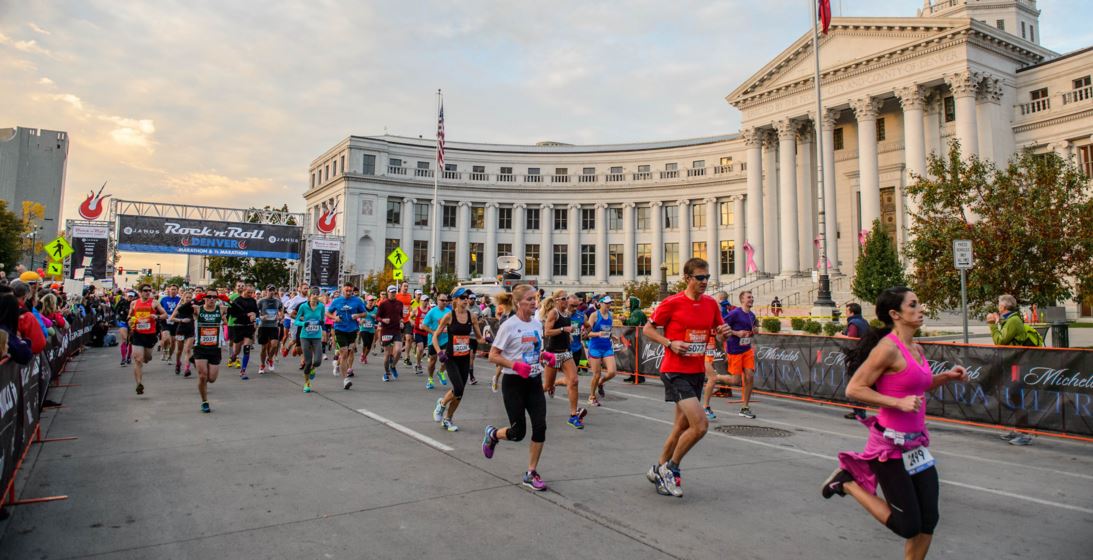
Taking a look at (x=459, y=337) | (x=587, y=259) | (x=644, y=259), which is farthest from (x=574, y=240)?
(x=459, y=337)

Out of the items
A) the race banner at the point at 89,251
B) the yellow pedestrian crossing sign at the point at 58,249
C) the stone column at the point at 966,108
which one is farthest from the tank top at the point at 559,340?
the stone column at the point at 966,108

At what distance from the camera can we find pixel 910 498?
11.5 feet

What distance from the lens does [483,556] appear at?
4.11m

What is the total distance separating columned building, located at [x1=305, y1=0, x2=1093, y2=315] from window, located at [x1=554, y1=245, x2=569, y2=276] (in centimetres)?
15

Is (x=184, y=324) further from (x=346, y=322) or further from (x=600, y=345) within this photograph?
(x=600, y=345)

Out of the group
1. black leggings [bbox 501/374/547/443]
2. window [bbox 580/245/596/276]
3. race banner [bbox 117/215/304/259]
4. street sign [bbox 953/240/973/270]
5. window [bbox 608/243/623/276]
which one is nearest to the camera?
black leggings [bbox 501/374/547/443]

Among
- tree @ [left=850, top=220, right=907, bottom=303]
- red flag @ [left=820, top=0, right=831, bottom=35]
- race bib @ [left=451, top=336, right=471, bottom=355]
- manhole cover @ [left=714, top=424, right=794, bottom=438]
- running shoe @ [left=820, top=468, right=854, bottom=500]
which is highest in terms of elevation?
red flag @ [left=820, top=0, right=831, bottom=35]

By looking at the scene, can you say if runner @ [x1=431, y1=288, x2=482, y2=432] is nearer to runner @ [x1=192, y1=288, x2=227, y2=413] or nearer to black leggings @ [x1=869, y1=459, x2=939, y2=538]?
runner @ [x1=192, y1=288, x2=227, y2=413]

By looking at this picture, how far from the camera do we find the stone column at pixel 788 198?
4297 centimetres

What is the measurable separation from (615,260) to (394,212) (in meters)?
23.5

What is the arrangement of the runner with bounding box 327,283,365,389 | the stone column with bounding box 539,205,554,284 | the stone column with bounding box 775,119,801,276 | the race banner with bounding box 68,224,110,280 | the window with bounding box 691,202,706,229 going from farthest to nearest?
1. the stone column with bounding box 539,205,554,284
2. the window with bounding box 691,202,706,229
3. the stone column with bounding box 775,119,801,276
4. the race banner with bounding box 68,224,110,280
5. the runner with bounding box 327,283,365,389

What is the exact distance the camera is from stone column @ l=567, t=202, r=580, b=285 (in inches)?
2579

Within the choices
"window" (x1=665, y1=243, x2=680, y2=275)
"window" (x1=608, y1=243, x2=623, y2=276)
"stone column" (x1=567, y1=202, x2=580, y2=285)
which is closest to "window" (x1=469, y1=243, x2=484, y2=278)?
"stone column" (x1=567, y1=202, x2=580, y2=285)

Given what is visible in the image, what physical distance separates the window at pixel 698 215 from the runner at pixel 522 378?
189 ft
